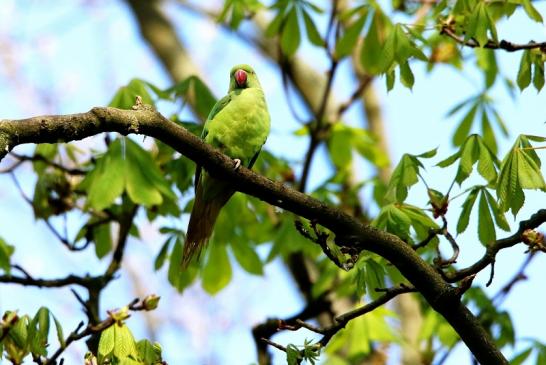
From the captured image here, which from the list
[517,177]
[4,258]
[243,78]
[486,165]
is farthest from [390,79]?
[4,258]

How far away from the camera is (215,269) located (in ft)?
17.6

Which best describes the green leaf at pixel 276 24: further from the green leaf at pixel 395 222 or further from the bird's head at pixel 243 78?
the green leaf at pixel 395 222

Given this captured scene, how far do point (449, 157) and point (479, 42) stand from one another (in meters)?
0.54

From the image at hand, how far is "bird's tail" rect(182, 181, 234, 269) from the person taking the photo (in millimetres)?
4312

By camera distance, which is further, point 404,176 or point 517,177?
point 404,176

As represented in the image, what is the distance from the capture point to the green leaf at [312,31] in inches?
221

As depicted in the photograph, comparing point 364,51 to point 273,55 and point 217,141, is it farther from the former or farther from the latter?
point 273,55

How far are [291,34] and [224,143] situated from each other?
5.12 feet

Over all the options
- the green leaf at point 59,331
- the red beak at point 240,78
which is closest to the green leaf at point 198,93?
the red beak at point 240,78

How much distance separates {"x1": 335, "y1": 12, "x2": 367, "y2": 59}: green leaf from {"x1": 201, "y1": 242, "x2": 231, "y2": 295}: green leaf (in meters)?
1.67

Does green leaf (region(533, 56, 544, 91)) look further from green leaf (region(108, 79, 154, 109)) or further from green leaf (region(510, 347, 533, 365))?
green leaf (region(108, 79, 154, 109))

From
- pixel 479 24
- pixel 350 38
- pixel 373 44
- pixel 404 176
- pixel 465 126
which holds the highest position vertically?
pixel 373 44

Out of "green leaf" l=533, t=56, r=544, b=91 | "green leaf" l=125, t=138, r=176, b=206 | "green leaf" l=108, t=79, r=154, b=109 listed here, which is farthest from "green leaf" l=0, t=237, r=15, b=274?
"green leaf" l=533, t=56, r=544, b=91

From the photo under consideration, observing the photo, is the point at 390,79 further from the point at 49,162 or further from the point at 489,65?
the point at 49,162
